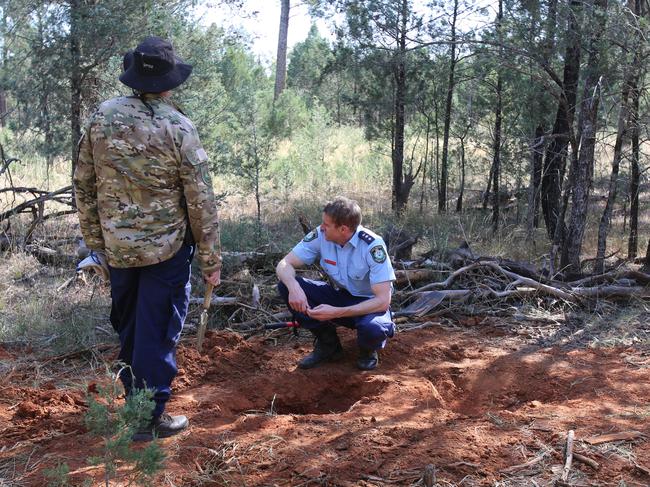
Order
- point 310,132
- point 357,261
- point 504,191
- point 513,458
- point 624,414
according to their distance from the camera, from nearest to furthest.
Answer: point 513,458, point 624,414, point 357,261, point 504,191, point 310,132

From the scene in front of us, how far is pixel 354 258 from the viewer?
15.0ft

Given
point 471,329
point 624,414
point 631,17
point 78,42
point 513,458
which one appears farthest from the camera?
point 78,42

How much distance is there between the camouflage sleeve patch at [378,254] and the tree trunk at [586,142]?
293 cm

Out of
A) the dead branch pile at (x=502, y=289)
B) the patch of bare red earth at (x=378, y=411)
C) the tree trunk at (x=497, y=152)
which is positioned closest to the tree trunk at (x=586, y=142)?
the dead branch pile at (x=502, y=289)

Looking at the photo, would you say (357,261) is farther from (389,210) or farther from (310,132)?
(310,132)

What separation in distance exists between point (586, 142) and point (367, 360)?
3.54 m

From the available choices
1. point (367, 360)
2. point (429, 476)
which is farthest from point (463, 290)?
point (429, 476)

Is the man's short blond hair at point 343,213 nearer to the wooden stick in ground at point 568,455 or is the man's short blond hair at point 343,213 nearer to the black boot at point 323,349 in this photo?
the black boot at point 323,349

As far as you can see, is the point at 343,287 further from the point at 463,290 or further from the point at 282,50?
the point at 282,50

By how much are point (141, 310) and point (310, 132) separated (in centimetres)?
1384

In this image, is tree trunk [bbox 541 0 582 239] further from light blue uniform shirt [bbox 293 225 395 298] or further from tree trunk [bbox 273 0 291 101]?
tree trunk [bbox 273 0 291 101]

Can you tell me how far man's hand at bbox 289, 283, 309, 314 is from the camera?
4.51m

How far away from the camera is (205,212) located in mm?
3469

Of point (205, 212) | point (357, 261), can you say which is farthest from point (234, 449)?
point (357, 261)
